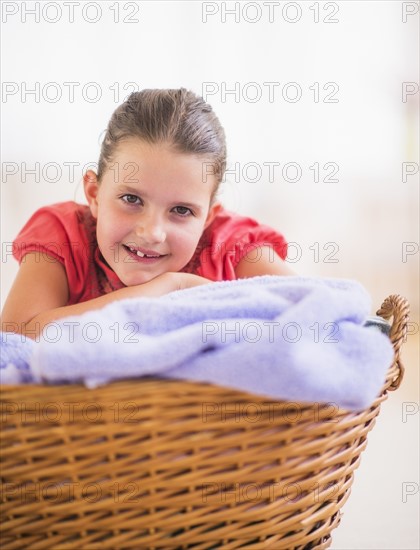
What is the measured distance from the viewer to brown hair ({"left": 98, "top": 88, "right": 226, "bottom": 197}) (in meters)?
1.08

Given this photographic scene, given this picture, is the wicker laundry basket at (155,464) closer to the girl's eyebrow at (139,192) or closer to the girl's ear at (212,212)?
the girl's eyebrow at (139,192)

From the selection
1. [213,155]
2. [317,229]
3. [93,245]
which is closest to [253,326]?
[213,155]

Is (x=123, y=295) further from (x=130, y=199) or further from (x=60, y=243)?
(x=60, y=243)

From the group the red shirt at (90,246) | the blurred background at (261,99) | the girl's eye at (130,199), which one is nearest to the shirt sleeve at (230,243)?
the red shirt at (90,246)

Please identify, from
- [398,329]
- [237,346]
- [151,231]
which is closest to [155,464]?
[237,346]

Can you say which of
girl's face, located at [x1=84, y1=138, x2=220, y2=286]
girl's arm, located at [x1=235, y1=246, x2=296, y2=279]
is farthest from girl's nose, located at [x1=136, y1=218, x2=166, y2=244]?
girl's arm, located at [x1=235, y1=246, x2=296, y2=279]

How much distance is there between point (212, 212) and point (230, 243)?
2.4 inches

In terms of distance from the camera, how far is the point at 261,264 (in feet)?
3.96

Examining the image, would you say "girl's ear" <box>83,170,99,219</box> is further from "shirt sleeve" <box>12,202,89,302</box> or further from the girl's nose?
the girl's nose

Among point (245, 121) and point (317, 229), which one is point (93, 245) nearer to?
point (245, 121)

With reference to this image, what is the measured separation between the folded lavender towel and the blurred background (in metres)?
1.17

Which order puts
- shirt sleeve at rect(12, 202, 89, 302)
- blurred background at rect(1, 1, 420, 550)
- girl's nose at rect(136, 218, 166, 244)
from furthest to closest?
blurred background at rect(1, 1, 420, 550), shirt sleeve at rect(12, 202, 89, 302), girl's nose at rect(136, 218, 166, 244)

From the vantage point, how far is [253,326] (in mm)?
620

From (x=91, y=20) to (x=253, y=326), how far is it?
1.67 m
